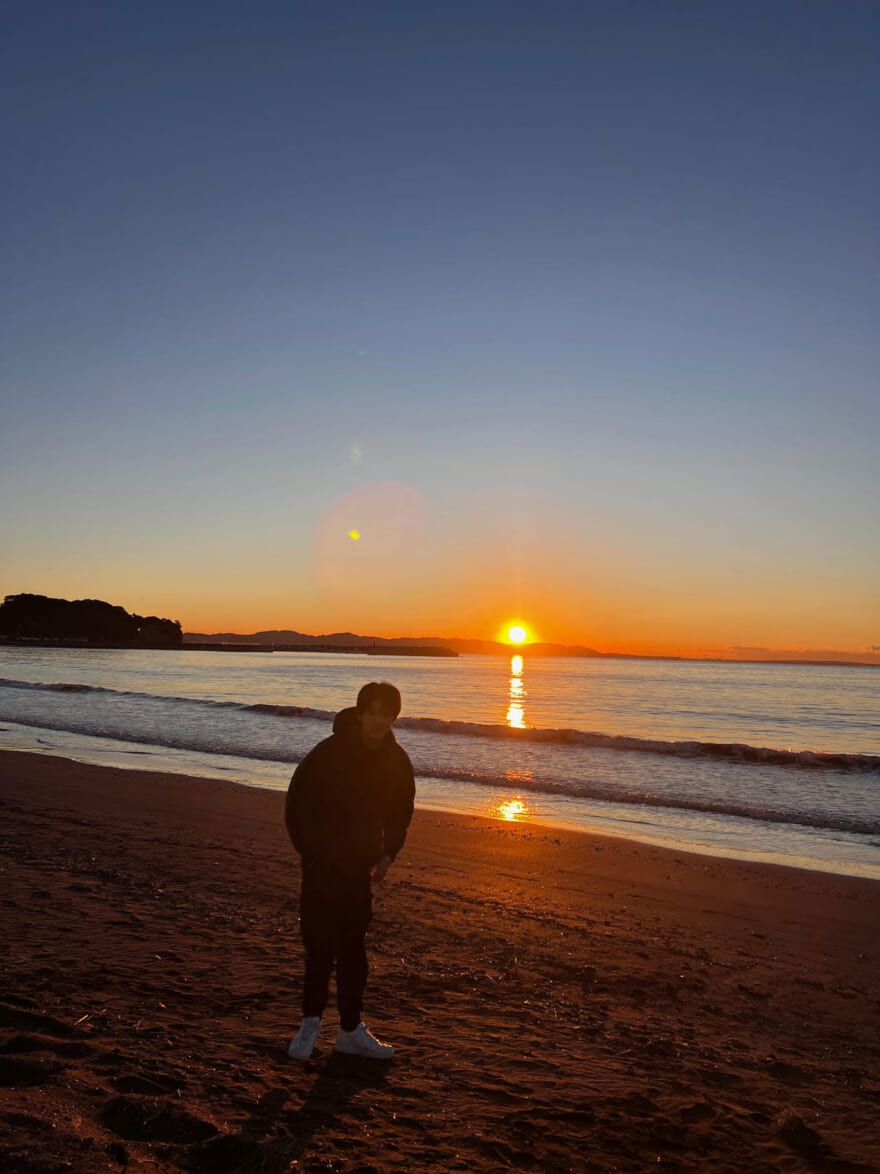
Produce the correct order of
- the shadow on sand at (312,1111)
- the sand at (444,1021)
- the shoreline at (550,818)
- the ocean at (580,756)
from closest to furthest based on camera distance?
the shadow on sand at (312,1111)
the sand at (444,1021)
the shoreline at (550,818)
the ocean at (580,756)

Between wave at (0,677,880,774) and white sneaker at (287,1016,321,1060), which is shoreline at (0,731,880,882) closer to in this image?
white sneaker at (287,1016,321,1060)

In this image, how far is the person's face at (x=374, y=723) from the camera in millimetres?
3898

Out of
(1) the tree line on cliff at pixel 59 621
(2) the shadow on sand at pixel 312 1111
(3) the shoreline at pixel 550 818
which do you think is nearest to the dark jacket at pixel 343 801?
(2) the shadow on sand at pixel 312 1111

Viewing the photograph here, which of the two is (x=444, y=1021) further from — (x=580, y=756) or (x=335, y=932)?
(x=580, y=756)

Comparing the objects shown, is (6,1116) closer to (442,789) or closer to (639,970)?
(639,970)

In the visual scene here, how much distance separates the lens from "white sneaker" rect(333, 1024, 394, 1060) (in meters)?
3.90

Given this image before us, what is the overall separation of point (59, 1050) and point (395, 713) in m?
2.11

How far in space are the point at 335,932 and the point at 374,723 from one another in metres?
1.05

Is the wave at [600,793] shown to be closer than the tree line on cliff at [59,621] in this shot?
Yes

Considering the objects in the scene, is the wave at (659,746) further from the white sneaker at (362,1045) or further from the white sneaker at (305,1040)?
the white sneaker at (305,1040)

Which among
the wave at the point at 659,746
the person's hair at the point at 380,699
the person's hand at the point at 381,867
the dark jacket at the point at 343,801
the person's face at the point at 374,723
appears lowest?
the wave at the point at 659,746

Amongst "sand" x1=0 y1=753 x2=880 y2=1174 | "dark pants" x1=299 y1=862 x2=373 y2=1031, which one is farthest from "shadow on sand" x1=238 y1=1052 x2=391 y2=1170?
"dark pants" x1=299 y1=862 x2=373 y2=1031

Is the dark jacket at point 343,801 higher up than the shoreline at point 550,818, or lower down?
higher up

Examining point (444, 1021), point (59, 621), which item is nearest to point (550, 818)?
point (444, 1021)
